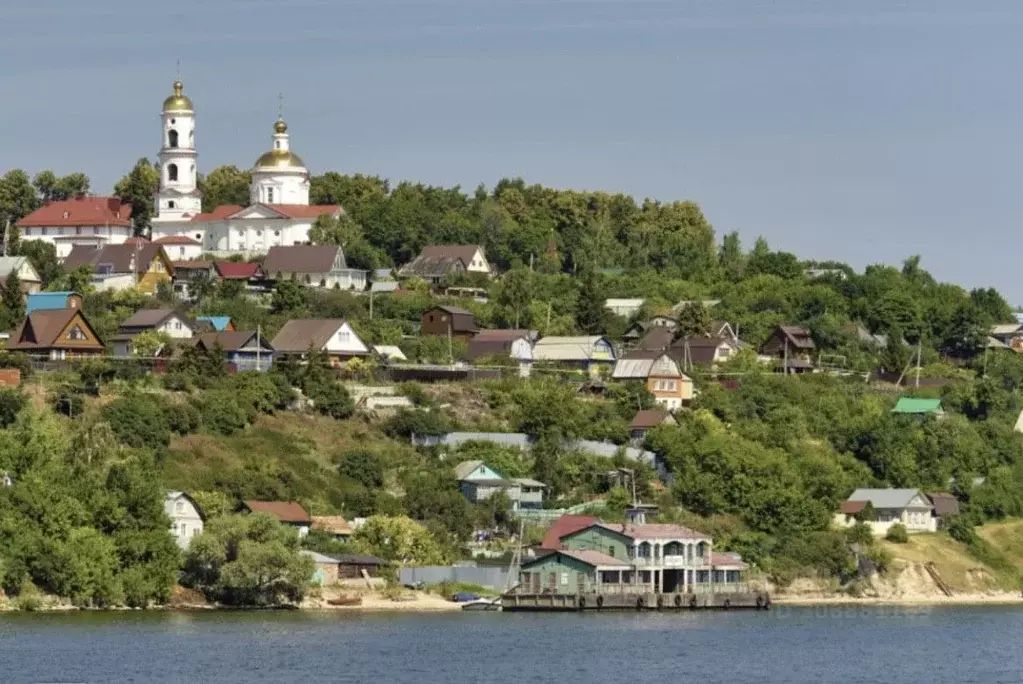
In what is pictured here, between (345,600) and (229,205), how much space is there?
161ft

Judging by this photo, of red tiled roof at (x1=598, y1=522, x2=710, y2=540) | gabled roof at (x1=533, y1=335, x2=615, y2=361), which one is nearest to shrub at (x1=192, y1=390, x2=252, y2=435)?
red tiled roof at (x1=598, y1=522, x2=710, y2=540)

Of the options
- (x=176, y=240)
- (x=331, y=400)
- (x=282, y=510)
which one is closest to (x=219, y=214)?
(x=176, y=240)

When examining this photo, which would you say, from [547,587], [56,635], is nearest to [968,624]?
[547,587]

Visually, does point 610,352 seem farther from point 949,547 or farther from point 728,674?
point 728,674

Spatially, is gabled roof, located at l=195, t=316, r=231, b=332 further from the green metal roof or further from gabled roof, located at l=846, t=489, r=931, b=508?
the green metal roof

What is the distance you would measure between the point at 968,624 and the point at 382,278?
140 ft

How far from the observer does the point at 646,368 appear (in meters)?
89.3

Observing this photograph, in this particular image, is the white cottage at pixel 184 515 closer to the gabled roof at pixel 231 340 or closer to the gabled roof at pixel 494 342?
the gabled roof at pixel 231 340

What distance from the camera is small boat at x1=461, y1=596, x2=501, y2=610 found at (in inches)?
2677

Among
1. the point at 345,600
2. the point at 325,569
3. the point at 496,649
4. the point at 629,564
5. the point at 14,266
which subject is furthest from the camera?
the point at 14,266

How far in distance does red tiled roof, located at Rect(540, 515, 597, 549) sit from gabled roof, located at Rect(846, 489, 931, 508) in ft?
40.5

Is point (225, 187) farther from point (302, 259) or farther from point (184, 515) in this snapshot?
point (184, 515)

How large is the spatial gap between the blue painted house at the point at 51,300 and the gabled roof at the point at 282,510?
23669 mm

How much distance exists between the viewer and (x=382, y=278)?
105m
